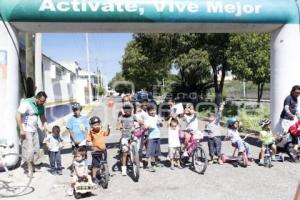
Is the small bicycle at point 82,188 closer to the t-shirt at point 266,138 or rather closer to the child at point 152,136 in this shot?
the child at point 152,136

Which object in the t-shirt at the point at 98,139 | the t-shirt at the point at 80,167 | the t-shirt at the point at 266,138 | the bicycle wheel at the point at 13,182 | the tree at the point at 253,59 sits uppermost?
the tree at the point at 253,59

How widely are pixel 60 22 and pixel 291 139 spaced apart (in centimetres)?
608

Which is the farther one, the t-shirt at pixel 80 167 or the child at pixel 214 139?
the child at pixel 214 139

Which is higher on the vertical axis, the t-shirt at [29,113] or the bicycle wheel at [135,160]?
→ the t-shirt at [29,113]

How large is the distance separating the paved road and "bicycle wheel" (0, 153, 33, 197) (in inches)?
7.0

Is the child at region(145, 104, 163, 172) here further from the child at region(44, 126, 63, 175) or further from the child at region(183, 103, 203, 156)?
the child at region(44, 126, 63, 175)

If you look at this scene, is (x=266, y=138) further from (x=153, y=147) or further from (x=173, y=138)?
(x=153, y=147)

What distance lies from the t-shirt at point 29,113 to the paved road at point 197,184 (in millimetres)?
1023

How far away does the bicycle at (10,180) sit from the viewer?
7.36 m

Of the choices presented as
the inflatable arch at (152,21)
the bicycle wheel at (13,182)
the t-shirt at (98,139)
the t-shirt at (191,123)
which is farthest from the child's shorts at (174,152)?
the inflatable arch at (152,21)

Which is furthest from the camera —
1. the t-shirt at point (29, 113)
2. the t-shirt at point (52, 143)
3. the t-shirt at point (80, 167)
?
the t-shirt at point (52, 143)

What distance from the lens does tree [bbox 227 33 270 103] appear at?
2038cm

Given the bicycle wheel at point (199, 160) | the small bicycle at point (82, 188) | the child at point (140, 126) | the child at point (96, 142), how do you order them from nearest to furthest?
the small bicycle at point (82, 188) → the child at point (96, 142) → the bicycle wheel at point (199, 160) → the child at point (140, 126)

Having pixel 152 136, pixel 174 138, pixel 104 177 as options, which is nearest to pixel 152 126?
pixel 152 136
